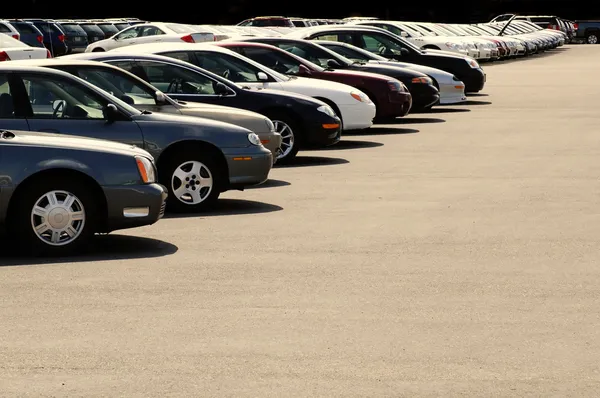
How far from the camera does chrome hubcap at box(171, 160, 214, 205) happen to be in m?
12.8

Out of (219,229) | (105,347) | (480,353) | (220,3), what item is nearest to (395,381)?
(480,353)

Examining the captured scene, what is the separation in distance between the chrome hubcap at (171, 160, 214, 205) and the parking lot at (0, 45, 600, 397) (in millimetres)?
387

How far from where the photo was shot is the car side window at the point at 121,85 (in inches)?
548

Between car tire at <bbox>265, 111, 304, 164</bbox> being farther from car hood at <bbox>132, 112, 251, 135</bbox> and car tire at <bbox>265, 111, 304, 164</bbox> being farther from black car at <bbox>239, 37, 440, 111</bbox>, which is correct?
black car at <bbox>239, 37, 440, 111</bbox>

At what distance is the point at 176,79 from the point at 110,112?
4240 mm

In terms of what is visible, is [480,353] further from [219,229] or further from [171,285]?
[219,229]

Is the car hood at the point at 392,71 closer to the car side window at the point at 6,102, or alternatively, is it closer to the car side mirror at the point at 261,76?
the car side mirror at the point at 261,76

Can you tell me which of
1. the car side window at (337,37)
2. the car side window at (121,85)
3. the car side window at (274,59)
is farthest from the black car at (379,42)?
the car side window at (121,85)

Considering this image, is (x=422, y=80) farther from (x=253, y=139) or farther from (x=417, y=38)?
(x=417, y=38)

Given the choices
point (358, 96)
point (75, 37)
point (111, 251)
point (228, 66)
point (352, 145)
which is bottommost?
point (75, 37)

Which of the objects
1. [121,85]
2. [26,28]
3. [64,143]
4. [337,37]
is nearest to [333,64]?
[337,37]

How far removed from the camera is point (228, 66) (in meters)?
18.4

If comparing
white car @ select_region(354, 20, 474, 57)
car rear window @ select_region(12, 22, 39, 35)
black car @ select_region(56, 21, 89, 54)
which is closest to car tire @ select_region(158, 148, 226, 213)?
white car @ select_region(354, 20, 474, 57)

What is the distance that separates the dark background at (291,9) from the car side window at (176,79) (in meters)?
63.1
